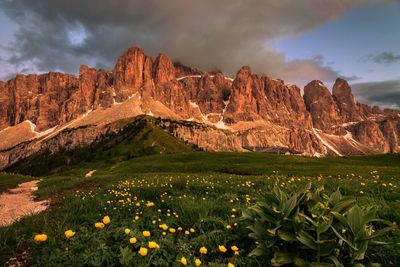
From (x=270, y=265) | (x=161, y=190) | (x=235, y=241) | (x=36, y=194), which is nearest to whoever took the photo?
(x=270, y=265)

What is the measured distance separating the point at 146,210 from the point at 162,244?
3.79 meters

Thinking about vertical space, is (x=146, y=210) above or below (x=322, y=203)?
below

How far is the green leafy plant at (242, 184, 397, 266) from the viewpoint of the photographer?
5.10 meters

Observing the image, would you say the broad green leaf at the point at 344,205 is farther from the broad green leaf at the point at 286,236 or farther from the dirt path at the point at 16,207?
the dirt path at the point at 16,207

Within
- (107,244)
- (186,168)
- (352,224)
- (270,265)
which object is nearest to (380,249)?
(352,224)

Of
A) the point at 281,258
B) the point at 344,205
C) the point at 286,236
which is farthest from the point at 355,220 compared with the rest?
the point at 281,258

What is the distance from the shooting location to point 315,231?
5438mm

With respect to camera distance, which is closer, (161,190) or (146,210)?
(146,210)

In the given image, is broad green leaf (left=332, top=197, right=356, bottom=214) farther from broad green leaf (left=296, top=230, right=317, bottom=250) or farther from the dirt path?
the dirt path

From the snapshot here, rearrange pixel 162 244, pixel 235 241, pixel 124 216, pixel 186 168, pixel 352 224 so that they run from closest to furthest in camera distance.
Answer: pixel 352 224 → pixel 162 244 → pixel 235 241 → pixel 124 216 → pixel 186 168

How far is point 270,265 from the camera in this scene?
5.74 m

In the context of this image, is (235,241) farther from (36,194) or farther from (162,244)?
(36,194)

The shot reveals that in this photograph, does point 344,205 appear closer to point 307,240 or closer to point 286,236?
point 307,240

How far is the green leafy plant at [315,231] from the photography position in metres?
5.10
